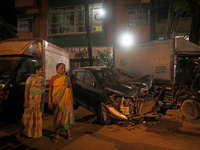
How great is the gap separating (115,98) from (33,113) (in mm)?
2192

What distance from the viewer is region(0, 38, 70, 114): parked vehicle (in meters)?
→ 4.68

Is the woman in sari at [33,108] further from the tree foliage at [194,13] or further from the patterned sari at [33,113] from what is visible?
the tree foliage at [194,13]

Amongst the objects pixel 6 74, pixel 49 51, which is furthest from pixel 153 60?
pixel 6 74

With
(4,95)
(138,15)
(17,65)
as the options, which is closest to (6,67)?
(17,65)

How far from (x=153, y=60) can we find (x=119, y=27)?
805 centimetres

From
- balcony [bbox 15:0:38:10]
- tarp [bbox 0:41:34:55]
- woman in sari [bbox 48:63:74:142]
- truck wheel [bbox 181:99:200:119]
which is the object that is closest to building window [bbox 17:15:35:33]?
balcony [bbox 15:0:38:10]

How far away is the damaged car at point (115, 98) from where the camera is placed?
4277 millimetres

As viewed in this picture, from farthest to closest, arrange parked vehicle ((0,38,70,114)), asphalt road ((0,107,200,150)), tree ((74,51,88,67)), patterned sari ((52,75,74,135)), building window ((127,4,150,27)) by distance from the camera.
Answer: tree ((74,51,88,67))
building window ((127,4,150,27))
parked vehicle ((0,38,70,114))
patterned sari ((52,75,74,135))
asphalt road ((0,107,200,150))

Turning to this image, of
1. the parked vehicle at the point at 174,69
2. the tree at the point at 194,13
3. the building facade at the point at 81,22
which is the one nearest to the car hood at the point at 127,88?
the parked vehicle at the point at 174,69

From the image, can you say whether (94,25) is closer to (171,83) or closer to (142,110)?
(171,83)

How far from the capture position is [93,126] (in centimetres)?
460

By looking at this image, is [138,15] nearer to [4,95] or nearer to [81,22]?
[81,22]

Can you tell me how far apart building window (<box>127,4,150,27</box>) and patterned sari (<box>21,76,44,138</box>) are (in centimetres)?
1174

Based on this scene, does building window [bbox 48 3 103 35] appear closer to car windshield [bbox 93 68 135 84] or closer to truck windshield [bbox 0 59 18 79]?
car windshield [bbox 93 68 135 84]
